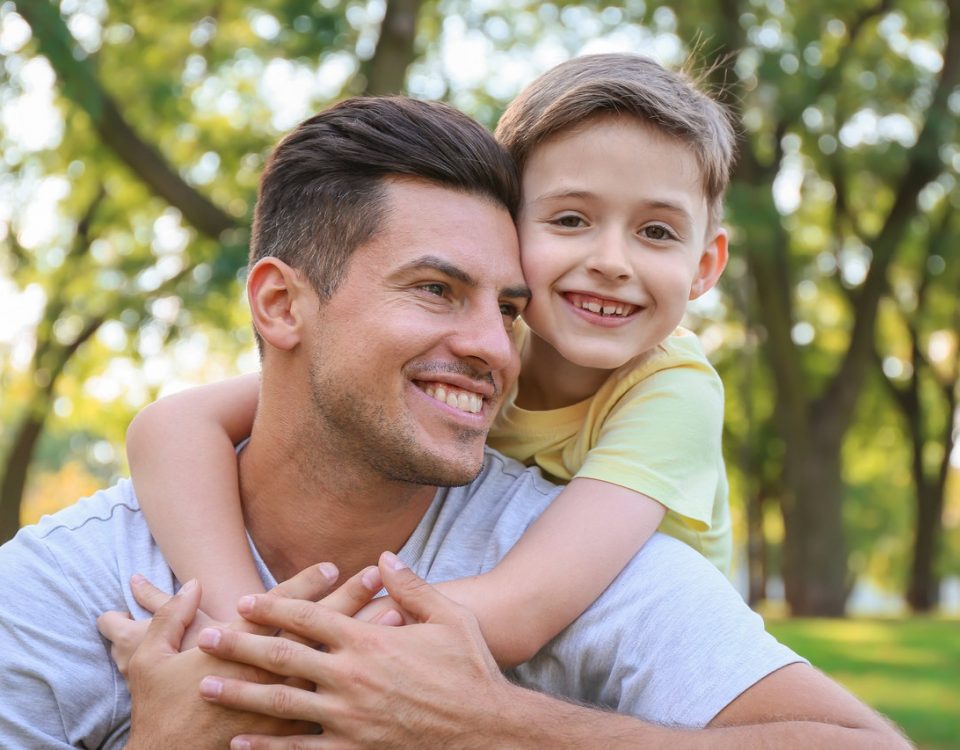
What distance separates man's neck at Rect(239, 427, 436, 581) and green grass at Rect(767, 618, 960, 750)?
5713mm

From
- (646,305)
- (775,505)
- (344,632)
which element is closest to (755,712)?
(344,632)

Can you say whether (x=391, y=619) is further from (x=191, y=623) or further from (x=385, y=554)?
(x=191, y=623)

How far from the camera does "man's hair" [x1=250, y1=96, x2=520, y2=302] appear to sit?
2.88m

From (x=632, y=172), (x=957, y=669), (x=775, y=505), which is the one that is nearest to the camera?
(x=632, y=172)

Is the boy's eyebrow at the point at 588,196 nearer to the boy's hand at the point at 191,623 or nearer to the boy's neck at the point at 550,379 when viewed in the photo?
the boy's neck at the point at 550,379

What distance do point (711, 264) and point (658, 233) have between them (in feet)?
1.24

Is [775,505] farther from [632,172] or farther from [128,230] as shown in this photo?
[632,172]

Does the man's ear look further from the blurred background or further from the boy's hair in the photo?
the blurred background

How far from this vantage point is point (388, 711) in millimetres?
2270

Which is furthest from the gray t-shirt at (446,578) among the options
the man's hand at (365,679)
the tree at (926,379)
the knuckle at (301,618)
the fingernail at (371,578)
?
the tree at (926,379)

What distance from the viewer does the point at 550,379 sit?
330cm

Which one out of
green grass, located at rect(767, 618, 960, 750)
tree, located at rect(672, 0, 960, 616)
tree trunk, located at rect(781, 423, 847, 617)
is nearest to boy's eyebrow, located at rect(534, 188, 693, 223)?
green grass, located at rect(767, 618, 960, 750)

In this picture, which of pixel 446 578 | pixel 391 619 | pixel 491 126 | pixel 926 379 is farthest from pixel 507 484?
pixel 926 379

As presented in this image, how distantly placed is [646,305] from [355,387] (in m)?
0.80
